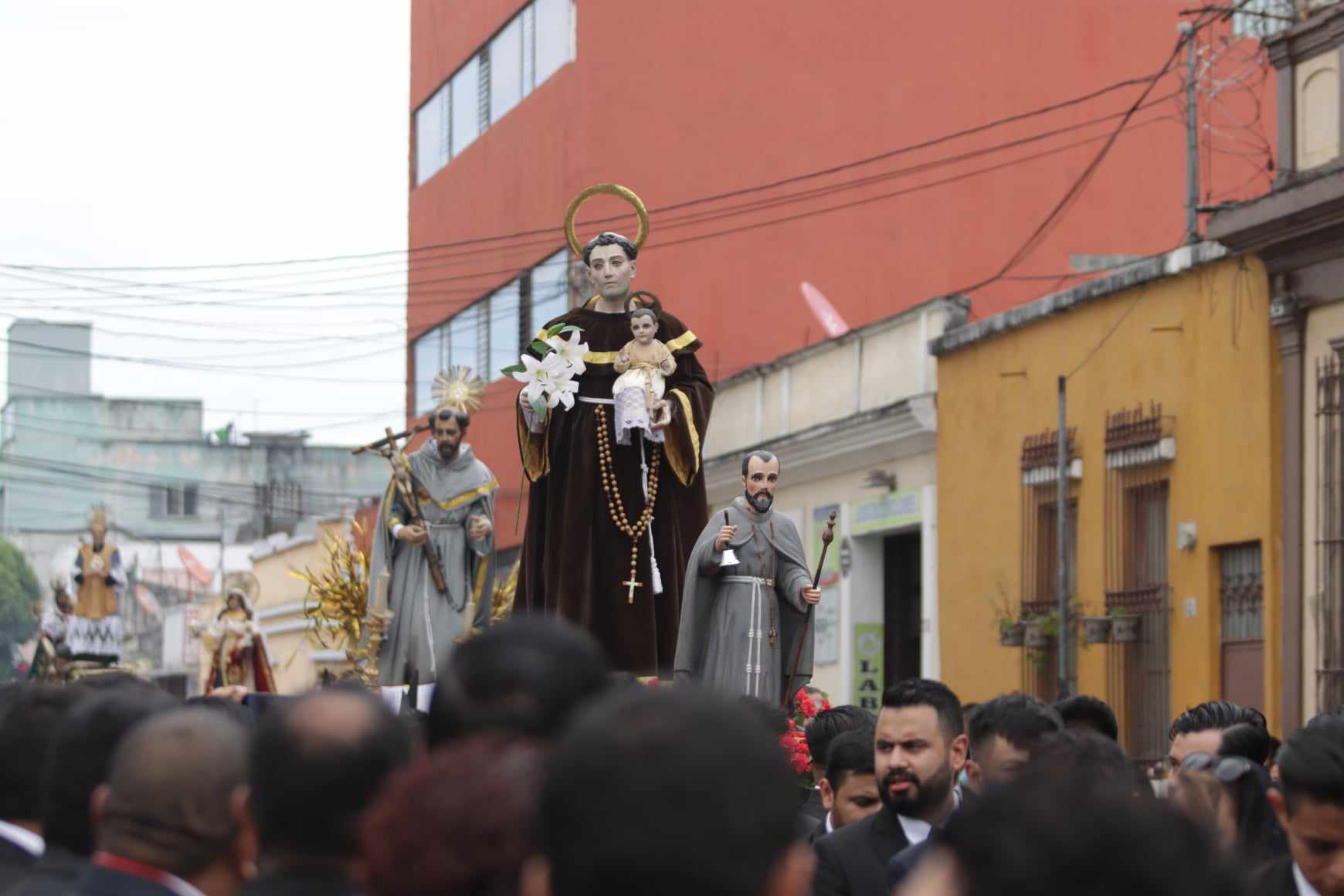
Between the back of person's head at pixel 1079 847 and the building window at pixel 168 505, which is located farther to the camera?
the building window at pixel 168 505

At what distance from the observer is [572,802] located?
2689 millimetres

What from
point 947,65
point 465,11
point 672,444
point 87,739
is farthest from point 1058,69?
point 87,739

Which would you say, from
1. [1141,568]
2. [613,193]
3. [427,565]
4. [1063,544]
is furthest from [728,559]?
[1063,544]

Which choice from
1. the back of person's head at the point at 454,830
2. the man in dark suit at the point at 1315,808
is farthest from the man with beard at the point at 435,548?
the back of person's head at the point at 454,830

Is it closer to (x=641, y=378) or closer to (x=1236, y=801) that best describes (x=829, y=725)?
(x=1236, y=801)

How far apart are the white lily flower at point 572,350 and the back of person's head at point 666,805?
7.86 metres

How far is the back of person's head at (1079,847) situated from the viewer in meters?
2.54

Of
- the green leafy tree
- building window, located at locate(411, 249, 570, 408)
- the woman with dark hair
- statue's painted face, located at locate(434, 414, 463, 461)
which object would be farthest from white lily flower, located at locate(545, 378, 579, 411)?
the green leafy tree

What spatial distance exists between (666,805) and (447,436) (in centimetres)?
1112

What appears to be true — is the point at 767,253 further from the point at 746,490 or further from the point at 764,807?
the point at 764,807

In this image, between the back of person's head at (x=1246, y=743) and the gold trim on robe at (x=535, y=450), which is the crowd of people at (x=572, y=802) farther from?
the gold trim on robe at (x=535, y=450)

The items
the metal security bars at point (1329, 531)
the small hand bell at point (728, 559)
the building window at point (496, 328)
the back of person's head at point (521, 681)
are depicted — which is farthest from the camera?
the building window at point (496, 328)

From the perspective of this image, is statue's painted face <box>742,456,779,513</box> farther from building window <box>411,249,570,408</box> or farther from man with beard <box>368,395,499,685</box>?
building window <box>411,249,570,408</box>

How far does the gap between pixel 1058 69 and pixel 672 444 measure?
18.2 metres
